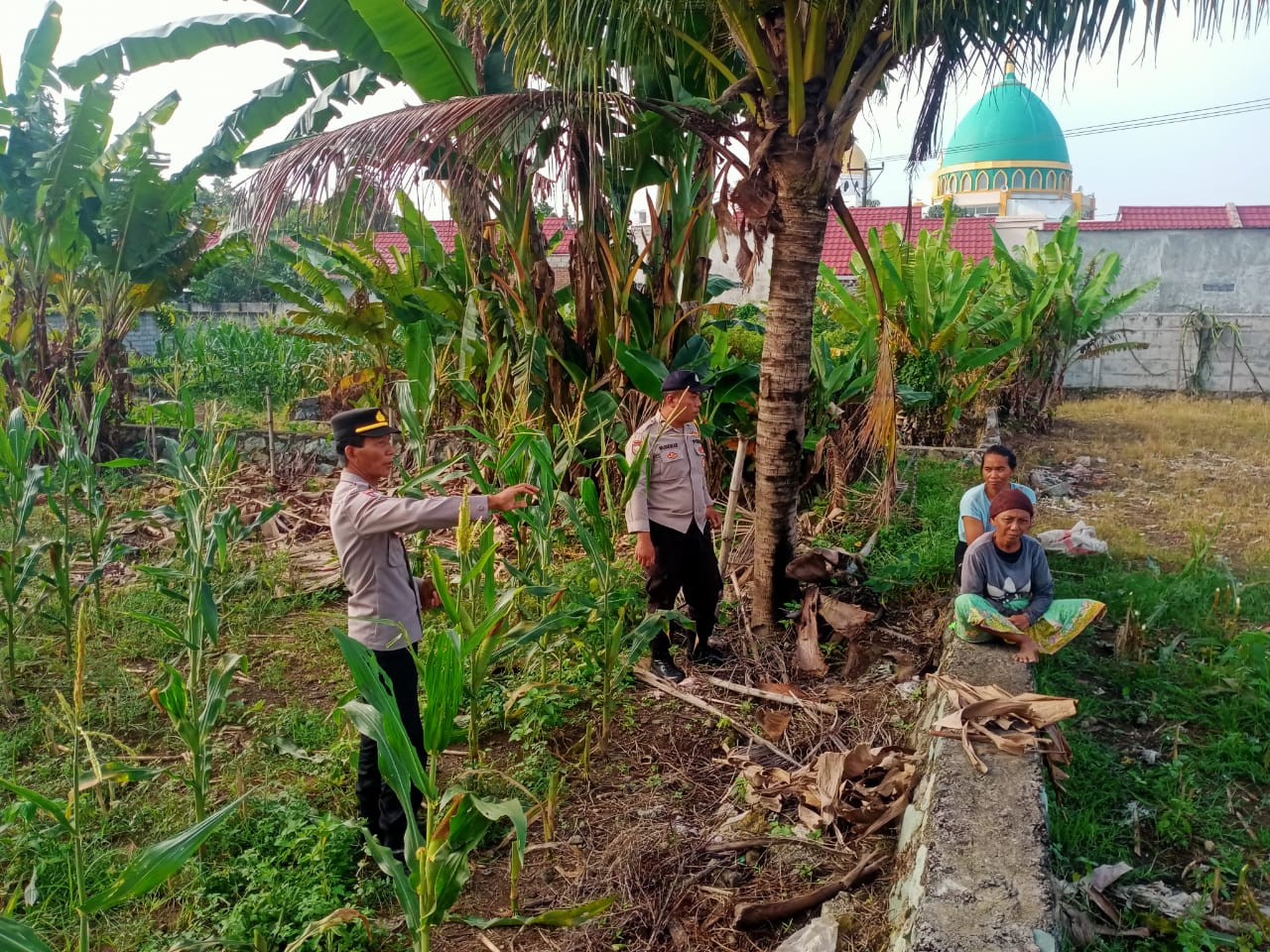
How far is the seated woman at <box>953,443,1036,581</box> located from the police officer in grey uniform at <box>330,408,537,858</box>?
8.35 feet

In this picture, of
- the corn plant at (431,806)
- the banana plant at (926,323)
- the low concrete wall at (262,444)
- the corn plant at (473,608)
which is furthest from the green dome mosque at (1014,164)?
the corn plant at (431,806)

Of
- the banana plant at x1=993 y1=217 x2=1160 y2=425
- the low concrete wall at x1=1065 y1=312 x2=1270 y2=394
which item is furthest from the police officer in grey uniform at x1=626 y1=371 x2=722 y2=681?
the low concrete wall at x1=1065 y1=312 x2=1270 y2=394

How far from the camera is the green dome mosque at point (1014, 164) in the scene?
37.1 meters

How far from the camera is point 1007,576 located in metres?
3.99

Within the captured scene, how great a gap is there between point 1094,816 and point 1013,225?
869 inches

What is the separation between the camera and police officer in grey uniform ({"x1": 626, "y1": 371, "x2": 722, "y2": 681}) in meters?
4.66

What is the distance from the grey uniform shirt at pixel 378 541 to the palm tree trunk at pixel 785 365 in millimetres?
1988

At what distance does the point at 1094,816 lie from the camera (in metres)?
3.27

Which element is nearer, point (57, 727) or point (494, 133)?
point (57, 727)

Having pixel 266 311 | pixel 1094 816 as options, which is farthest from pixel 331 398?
pixel 266 311

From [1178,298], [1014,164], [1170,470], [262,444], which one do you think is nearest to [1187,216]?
[1178,298]

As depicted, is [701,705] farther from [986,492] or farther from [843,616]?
[986,492]

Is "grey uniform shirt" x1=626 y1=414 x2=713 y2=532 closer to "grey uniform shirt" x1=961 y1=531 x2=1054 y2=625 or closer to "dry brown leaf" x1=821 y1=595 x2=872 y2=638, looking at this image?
"dry brown leaf" x1=821 y1=595 x2=872 y2=638

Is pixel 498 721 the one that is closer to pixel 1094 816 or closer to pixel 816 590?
pixel 816 590
